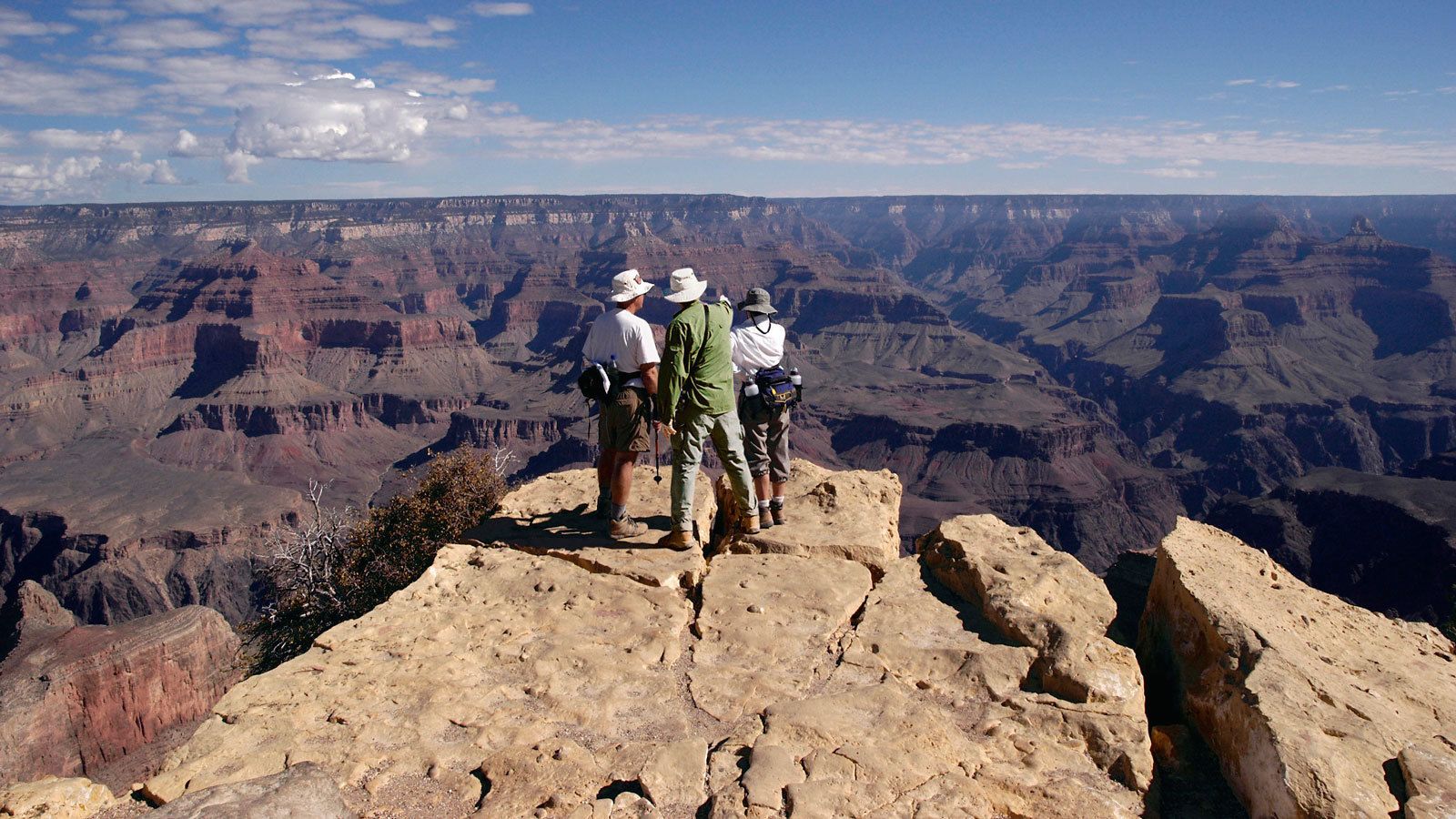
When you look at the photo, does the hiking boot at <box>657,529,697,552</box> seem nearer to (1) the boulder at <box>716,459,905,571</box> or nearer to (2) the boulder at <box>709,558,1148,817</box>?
(1) the boulder at <box>716,459,905,571</box>

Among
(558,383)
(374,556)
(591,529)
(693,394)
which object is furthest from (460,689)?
(558,383)

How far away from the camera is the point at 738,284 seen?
164 m

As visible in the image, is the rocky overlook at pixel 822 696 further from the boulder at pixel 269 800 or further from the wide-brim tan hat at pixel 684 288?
the wide-brim tan hat at pixel 684 288

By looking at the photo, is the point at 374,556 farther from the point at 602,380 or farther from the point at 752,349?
the point at 752,349

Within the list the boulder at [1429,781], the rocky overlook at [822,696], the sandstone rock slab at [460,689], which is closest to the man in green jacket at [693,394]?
the rocky overlook at [822,696]

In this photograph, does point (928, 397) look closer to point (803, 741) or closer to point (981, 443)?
point (981, 443)

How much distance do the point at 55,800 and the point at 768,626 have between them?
14.5ft

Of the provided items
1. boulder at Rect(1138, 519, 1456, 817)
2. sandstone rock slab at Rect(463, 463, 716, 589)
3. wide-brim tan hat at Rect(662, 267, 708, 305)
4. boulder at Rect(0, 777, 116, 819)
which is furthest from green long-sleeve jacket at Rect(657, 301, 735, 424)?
boulder at Rect(0, 777, 116, 819)

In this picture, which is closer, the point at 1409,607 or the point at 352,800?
the point at 352,800

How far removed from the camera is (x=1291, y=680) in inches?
209

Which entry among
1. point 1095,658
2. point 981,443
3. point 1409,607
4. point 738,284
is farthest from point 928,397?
point 1095,658

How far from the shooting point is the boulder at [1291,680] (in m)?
4.43

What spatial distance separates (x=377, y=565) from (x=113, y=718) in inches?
507

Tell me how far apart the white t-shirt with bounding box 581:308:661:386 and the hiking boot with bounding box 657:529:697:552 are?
4.83ft
